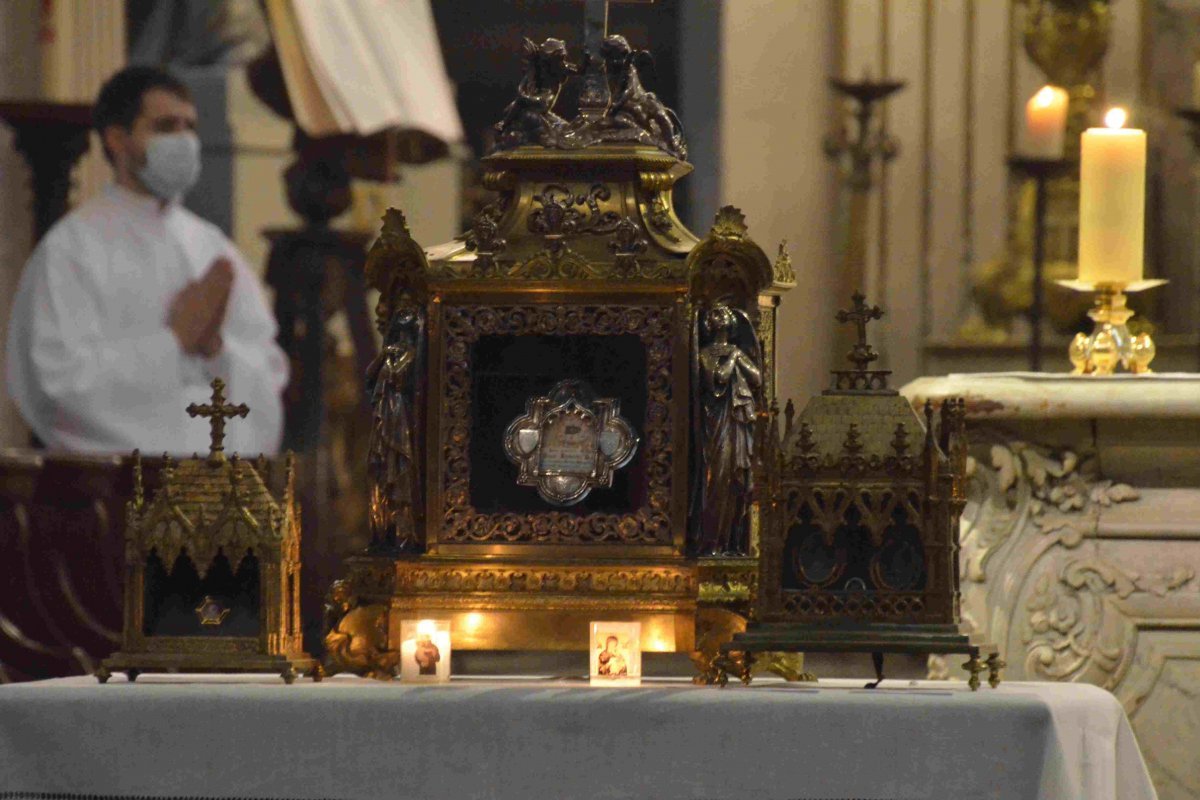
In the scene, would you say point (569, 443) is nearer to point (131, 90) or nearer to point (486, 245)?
point (486, 245)

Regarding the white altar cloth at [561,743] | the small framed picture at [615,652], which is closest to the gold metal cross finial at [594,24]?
the small framed picture at [615,652]

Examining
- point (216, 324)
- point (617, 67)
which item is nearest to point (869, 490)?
point (617, 67)

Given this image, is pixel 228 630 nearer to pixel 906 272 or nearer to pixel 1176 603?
pixel 1176 603

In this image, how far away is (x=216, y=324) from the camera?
8383 mm

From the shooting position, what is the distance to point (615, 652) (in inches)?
137

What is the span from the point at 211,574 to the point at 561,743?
630mm

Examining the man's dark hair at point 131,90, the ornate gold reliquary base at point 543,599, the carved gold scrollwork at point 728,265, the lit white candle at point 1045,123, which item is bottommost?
the ornate gold reliquary base at point 543,599

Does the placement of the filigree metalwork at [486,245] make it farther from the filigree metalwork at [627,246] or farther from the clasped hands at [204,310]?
the clasped hands at [204,310]

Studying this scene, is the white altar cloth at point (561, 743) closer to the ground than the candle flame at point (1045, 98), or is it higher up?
closer to the ground

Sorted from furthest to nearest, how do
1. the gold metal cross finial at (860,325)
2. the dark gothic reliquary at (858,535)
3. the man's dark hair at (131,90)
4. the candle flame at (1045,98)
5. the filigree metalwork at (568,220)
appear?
1. the man's dark hair at (131,90)
2. the candle flame at (1045,98)
3. the filigree metalwork at (568,220)
4. the gold metal cross finial at (860,325)
5. the dark gothic reliquary at (858,535)

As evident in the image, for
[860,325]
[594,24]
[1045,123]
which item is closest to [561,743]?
[860,325]

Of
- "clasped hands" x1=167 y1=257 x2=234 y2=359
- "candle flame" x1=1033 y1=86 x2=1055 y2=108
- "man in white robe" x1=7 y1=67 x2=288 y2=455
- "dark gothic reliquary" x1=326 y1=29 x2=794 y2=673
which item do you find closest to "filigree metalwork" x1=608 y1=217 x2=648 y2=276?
"dark gothic reliquary" x1=326 y1=29 x2=794 y2=673

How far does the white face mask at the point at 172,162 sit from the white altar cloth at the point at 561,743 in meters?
5.17

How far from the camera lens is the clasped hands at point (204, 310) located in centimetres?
836
